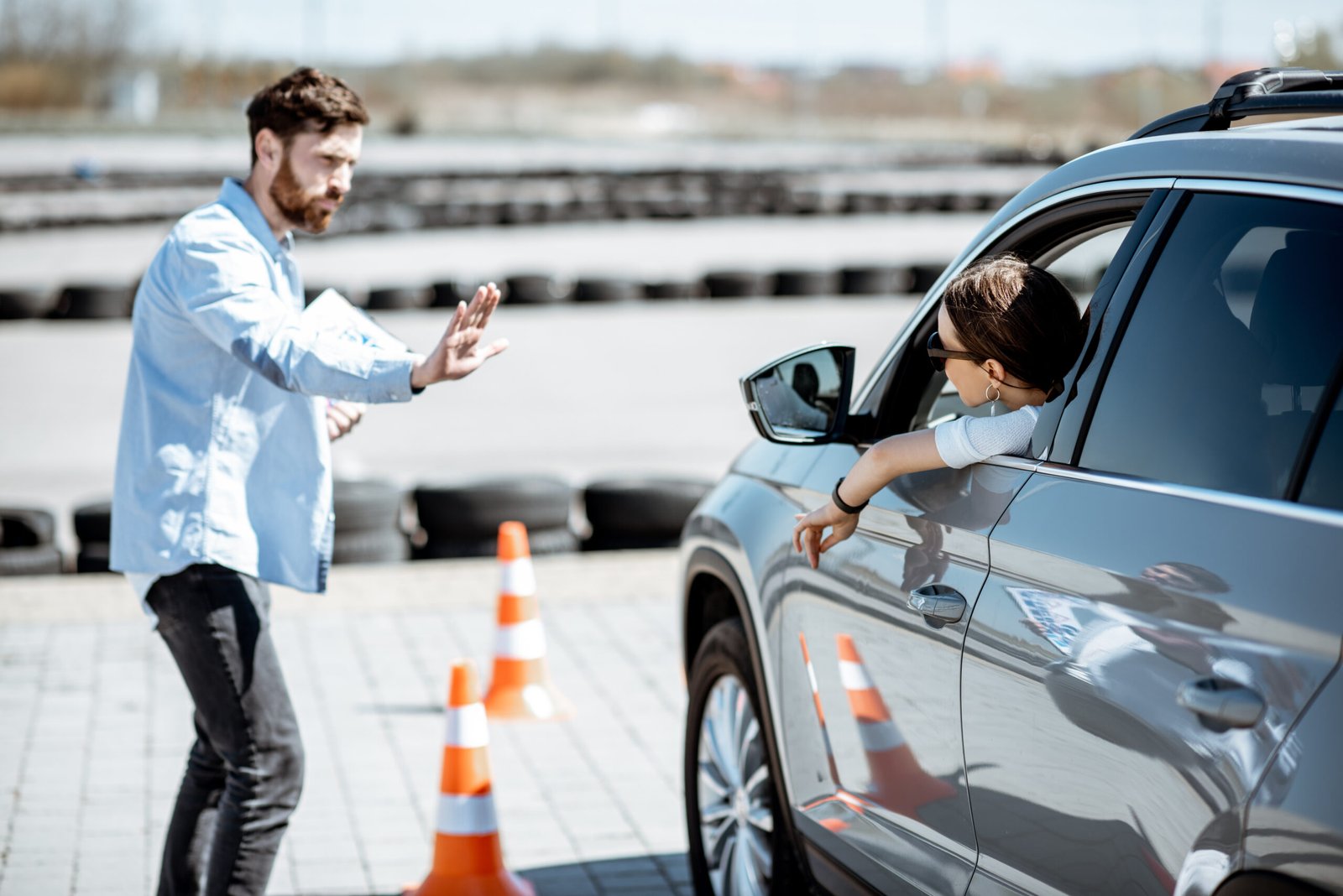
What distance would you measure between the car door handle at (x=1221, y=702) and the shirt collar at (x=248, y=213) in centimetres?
246

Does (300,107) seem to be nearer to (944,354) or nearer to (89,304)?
(944,354)

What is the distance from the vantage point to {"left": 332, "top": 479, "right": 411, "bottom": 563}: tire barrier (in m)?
8.91

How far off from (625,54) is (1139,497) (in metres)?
109

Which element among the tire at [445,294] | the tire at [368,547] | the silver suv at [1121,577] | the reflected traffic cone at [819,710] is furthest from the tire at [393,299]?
the reflected traffic cone at [819,710]

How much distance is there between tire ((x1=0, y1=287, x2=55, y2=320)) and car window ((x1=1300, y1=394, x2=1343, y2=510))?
800 inches

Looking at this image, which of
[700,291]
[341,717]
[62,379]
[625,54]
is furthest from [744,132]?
[341,717]

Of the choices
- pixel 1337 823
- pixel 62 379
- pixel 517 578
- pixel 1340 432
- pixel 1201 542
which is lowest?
pixel 62 379

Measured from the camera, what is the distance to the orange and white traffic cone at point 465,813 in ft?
14.7

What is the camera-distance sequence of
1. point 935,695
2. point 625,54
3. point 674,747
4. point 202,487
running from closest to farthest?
point 935,695 → point 202,487 → point 674,747 → point 625,54

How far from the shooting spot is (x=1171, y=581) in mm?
2436

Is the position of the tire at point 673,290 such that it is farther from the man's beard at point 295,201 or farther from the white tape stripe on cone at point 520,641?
the man's beard at point 295,201

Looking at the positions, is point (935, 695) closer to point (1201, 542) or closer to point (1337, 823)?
point (1201, 542)

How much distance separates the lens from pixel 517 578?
6.38 meters

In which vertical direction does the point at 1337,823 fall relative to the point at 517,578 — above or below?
above
